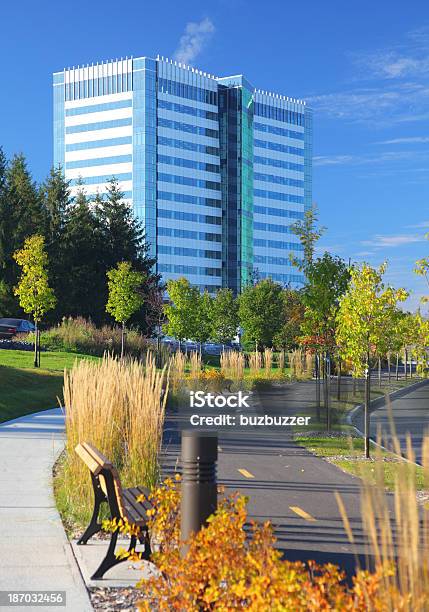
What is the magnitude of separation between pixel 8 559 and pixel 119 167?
107 metres

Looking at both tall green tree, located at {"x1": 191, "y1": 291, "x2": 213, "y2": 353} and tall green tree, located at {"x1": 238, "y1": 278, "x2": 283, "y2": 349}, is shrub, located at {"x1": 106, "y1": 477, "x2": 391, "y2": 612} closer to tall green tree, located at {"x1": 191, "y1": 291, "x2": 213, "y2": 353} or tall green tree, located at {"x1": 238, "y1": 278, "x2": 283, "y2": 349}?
tall green tree, located at {"x1": 191, "y1": 291, "x2": 213, "y2": 353}

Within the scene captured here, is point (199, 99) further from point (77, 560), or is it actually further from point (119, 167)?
point (77, 560)

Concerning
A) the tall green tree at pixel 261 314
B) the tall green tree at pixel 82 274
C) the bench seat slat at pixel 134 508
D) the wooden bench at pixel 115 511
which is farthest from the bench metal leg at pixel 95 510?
the tall green tree at pixel 82 274

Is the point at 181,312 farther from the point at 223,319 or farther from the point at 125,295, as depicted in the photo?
the point at 223,319

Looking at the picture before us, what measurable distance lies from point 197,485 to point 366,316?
11.8 metres

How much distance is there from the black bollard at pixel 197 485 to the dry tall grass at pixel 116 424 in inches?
129

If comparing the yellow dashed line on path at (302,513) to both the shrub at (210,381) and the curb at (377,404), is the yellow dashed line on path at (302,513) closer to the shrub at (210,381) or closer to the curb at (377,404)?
the curb at (377,404)

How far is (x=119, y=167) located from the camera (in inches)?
4370

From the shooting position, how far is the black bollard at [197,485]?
493cm

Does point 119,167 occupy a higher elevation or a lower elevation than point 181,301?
higher

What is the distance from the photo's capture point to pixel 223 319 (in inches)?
2406

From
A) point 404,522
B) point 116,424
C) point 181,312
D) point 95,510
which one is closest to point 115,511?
point 95,510

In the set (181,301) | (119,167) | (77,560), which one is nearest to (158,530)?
(77,560)

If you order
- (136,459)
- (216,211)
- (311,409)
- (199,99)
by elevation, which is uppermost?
(199,99)
